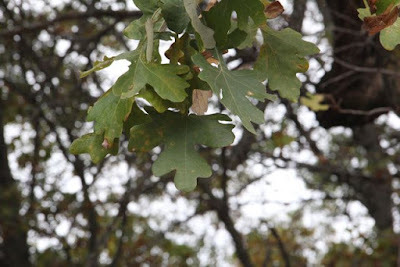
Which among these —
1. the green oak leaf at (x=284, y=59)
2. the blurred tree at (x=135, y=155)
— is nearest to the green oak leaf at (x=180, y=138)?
the green oak leaf at (x=284, y=59)

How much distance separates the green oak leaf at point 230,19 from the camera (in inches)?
48.1

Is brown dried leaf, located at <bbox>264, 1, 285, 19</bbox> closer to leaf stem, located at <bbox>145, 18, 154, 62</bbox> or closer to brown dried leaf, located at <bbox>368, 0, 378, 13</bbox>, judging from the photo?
brown dried leaf, located at <bbox>368, 0, 378, 13</bbox>

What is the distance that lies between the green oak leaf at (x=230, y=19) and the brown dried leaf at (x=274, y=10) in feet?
0.32

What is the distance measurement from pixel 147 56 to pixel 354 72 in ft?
7.28

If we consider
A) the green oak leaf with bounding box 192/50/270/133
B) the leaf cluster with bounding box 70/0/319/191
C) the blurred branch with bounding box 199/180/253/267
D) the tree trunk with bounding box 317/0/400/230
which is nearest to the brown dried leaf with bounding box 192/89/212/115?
the leaf cluster with bounding box 70/0/319/191

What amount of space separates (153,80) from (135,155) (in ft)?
10.5

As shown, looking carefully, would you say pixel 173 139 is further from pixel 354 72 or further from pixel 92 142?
pixel 354 72

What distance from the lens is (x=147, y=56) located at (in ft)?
3.91

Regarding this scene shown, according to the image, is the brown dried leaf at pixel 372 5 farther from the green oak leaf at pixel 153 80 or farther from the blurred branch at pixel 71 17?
the blurred branch at pixel 71 17

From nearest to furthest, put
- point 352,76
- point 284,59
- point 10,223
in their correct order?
point 284,59, point 352,76, point 10,223

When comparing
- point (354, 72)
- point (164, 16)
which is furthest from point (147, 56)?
point (354, 72)

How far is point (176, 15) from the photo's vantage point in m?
1.21

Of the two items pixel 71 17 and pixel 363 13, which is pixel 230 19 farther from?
pixel 71 17

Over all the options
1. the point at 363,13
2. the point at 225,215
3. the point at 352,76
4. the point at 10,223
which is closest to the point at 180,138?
the point at 363,13
